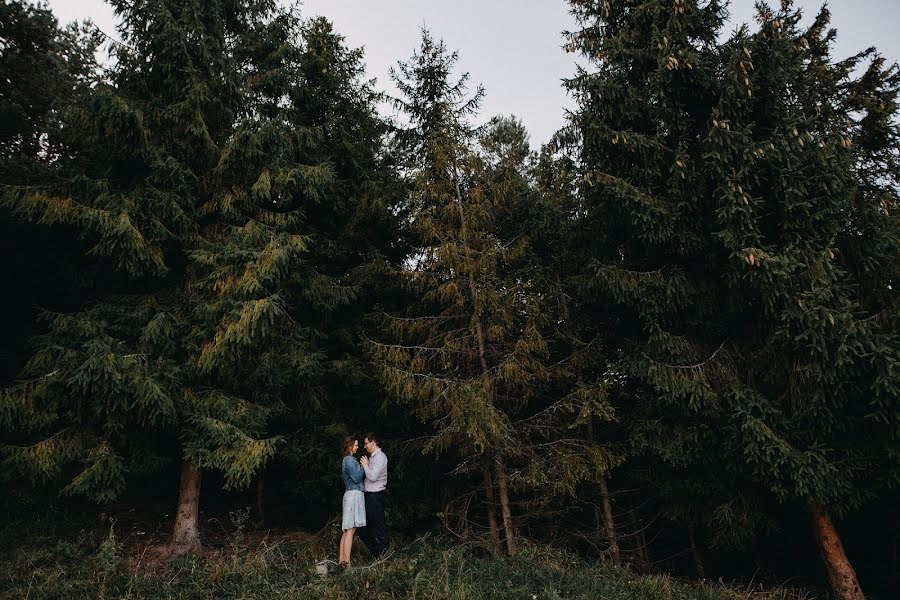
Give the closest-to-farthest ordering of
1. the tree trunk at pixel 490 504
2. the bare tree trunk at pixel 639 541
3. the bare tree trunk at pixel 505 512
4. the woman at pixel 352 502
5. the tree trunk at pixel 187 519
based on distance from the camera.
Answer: the woman at pixel 352 502 < the tree trunk at pixel 187 519 < the bare tree trunk at pixel 505 512 < the tree trunk at pixel 490 504 < the bare tree trunk at pixel 639 541

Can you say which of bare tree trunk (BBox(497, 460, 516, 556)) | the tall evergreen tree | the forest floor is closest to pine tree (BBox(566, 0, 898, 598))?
the forest floor

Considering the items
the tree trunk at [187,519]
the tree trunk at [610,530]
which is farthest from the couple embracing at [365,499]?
the tree trunk at [610,530]

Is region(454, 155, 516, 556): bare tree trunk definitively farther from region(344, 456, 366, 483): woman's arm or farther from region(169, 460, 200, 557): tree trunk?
region(169, 460, 200, 557): tree trunk

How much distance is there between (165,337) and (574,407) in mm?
7022

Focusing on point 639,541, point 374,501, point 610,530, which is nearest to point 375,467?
point 374,501

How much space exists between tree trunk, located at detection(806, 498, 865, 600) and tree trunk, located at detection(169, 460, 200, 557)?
9807 millimetres

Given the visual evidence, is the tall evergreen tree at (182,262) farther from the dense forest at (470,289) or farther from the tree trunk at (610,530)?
the tree trunk at (610,530)

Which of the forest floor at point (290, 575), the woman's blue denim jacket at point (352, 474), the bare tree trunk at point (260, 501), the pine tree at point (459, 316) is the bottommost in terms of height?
the forest floor at point (290, 575)

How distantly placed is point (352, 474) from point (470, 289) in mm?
3975

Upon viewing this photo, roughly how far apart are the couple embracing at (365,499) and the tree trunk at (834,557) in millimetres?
6446

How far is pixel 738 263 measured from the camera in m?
7.27

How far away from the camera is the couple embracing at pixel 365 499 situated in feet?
22.7

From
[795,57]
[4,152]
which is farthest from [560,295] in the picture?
[4,152]

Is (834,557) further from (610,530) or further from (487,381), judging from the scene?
(487,381)
